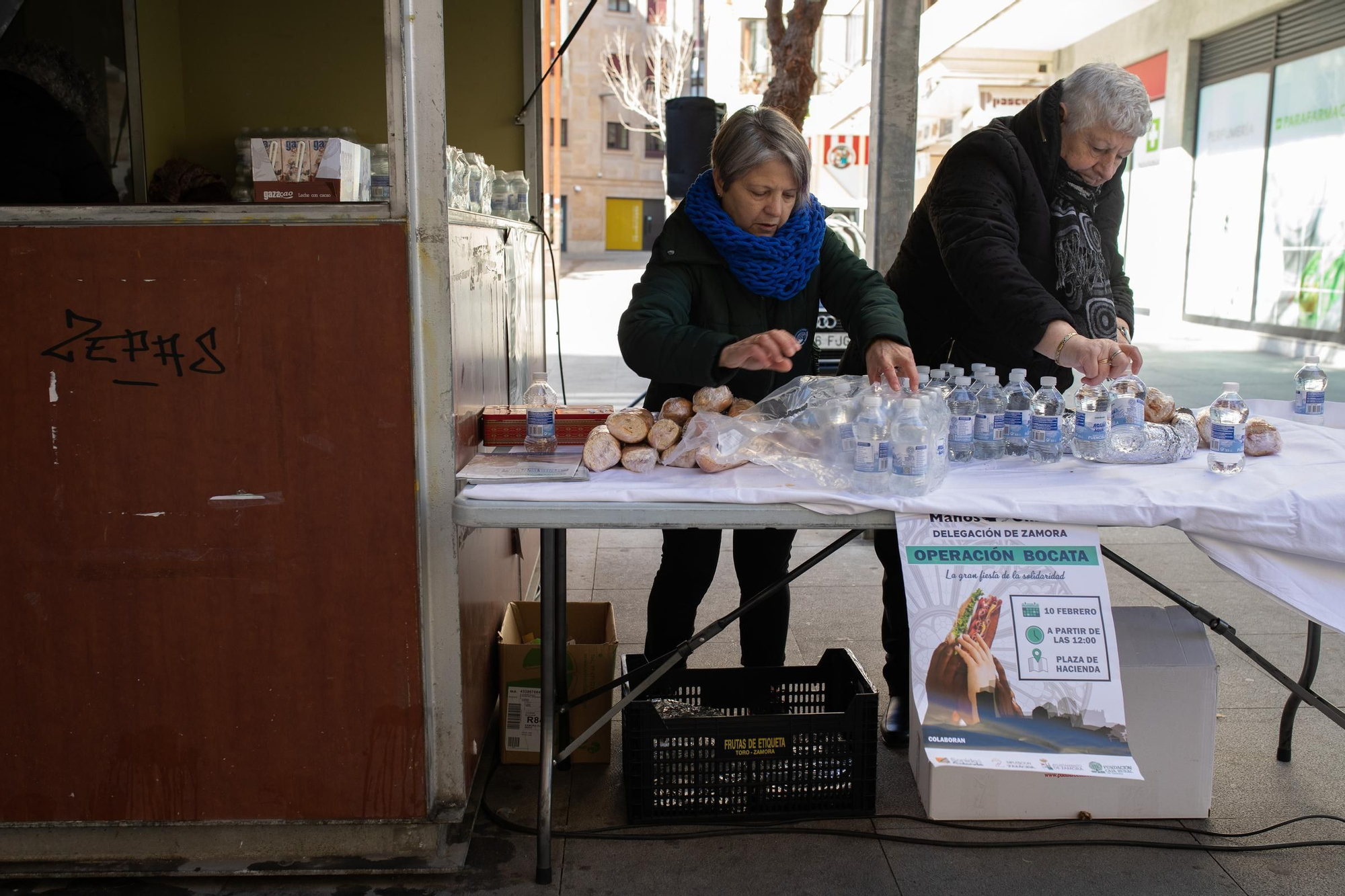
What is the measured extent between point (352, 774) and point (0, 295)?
1266 mm

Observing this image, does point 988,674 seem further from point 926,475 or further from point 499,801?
point 499,801

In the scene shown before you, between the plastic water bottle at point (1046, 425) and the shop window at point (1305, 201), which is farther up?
the shop window at point (1305, 201)

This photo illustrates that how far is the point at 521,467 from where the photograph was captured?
7.95ft

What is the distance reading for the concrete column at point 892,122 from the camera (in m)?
5.15

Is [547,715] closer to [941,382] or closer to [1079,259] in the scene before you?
[941,382]

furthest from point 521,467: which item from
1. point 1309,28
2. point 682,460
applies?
point 1309,28

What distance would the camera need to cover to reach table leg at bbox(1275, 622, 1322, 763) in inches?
115

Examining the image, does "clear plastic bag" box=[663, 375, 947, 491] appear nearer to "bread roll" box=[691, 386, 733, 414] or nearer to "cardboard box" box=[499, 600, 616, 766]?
"bread roll" box=[691, 386, 733, 414]

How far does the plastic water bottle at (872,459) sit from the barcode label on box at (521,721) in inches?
47.0

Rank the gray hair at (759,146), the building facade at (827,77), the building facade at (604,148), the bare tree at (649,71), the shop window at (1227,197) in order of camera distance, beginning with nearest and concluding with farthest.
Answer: the gray hair at (759,146), the shop window at (1227,197), the building facade at (827,77), the bare tree at (649,71), the building facade at (604,148)

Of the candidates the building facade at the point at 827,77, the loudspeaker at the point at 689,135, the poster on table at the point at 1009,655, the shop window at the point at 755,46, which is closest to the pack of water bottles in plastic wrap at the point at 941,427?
the poster on table at the point at 1009,655

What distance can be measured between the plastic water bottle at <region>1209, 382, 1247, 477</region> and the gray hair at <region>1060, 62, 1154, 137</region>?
28.1 inches

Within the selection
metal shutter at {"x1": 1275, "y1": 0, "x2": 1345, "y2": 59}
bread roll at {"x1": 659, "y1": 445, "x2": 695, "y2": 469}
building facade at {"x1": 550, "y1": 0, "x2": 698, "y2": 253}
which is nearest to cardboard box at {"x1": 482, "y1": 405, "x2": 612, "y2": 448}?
bread roll at {"x1": 659, "y1": 445, "x2": 695, "y2": 469}

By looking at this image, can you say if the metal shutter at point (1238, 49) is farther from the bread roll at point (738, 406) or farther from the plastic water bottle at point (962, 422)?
the bread roll at point (738, 406)
